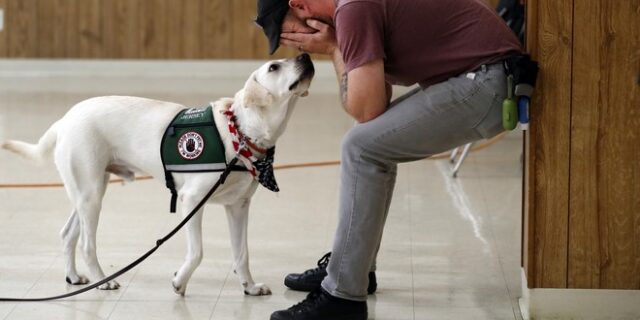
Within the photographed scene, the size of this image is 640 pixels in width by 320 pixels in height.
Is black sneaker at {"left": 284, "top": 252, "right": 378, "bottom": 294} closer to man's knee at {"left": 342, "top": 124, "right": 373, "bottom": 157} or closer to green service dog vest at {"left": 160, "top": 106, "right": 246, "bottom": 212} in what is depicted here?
green service dog vest at {"left": 160, "top": 106, "right": 246, "bottom": 212}

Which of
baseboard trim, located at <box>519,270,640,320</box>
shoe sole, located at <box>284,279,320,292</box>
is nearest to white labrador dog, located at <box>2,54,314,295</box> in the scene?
shoe sole, located at <box>284,279,320,292</box>

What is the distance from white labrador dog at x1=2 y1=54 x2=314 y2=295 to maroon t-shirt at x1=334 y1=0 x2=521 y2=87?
43 cm

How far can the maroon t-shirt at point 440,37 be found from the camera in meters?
3.17

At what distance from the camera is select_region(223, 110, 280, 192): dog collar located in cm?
356

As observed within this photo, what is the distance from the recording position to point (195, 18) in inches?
417

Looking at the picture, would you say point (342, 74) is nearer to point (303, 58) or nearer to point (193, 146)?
point (303, 58)

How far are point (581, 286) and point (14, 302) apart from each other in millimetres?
1922

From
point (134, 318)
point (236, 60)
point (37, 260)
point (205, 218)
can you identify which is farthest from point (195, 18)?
point (134, 318)

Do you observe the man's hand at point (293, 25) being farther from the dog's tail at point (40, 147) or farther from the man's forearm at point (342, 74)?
the dog's tail at point (40, 147)

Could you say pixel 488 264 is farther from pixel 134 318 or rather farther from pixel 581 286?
pixel 134 318

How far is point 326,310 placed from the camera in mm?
3340

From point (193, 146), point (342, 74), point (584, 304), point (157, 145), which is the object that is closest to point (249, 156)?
point (193, 146)

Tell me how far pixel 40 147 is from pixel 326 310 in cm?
125

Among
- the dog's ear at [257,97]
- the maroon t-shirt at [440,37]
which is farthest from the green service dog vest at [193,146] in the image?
the maroon t-shirt at [440,37]
